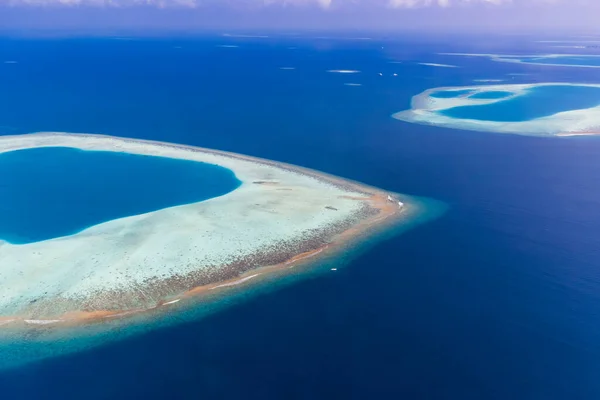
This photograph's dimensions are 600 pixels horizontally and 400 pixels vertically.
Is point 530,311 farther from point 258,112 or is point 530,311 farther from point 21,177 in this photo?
point 258,112

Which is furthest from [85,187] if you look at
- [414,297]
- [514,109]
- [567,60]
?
[567,60]

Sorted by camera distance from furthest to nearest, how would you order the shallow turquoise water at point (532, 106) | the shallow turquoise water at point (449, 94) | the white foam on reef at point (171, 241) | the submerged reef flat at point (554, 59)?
the submerged reef flat at point (554, 59) → the shallow turquoise water at point (449, 94) → the shallow turquoise water at point (532, 106) → the white foam on reef at point (171, 241)

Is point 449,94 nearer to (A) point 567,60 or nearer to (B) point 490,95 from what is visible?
(B) point 490,95

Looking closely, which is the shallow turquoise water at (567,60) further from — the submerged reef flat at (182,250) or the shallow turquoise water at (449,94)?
the submerged reef flat at (182,250)

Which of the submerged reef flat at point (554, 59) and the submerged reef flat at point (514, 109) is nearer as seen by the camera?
the submerged reef flat at point (514, 109)

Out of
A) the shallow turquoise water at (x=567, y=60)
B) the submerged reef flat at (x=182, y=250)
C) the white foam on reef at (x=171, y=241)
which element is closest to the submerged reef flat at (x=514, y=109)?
the submerged reef flat at (x=182, y=250)

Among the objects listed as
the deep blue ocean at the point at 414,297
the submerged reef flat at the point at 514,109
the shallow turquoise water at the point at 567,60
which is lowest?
the deep blue ocean at the point at 414,297

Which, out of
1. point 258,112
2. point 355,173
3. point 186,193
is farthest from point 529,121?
point 186,193
